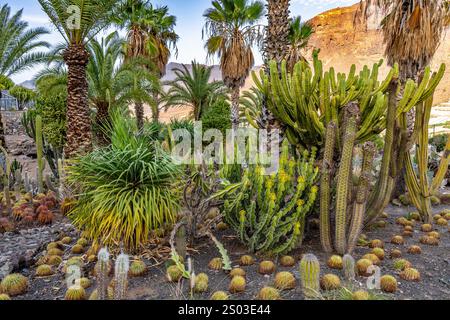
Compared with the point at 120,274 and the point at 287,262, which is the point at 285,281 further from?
the point at 120,274

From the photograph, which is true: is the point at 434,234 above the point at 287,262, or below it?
above

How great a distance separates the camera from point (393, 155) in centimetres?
576

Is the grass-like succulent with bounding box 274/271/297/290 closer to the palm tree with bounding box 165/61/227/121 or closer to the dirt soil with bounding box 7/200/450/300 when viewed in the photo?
the dirt soil with bounding box 7/200/450/300

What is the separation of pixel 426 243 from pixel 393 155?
1367 mm

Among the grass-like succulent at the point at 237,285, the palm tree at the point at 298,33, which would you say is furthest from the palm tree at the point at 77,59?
the palm tree at the point at 298,33

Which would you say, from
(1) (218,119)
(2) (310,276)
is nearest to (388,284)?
(2) (310,276)

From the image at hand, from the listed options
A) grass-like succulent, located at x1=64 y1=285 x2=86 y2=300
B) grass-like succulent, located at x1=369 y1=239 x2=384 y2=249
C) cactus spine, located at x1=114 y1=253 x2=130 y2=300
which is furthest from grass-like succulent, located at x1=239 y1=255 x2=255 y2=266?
grass-like succulent, located at x1=64 y1=285 x2=86 y2=300

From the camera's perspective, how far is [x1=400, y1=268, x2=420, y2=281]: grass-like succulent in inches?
171

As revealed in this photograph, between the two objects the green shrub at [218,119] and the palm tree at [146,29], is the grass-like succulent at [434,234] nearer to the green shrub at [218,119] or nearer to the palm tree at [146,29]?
the green shrub at [218,119]

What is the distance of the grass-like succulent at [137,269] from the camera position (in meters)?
4.54

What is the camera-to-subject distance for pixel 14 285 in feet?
13.9

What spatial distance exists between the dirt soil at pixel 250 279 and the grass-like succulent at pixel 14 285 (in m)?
0.09

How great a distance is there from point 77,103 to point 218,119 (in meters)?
9.18
